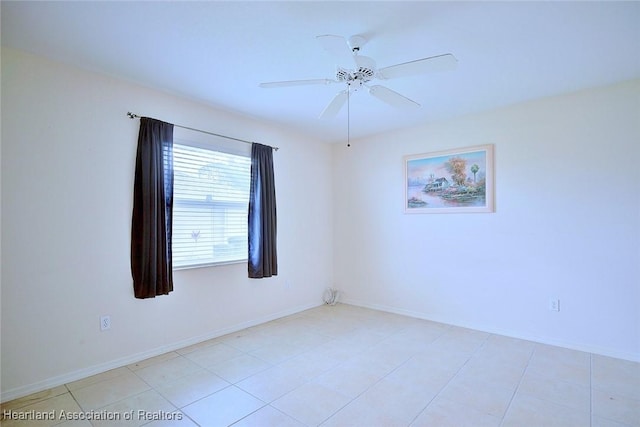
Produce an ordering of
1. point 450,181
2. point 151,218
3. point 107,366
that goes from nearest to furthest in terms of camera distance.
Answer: point 107,366, point 151,218, point 450,181

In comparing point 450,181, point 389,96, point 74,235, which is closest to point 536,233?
point 450,181

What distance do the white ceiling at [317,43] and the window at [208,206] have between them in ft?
2.11

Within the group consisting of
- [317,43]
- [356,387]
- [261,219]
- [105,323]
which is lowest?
[356,387]

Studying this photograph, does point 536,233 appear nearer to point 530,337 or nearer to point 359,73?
point 530,337

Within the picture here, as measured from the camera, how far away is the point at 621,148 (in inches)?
115

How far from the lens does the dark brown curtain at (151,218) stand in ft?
9.20

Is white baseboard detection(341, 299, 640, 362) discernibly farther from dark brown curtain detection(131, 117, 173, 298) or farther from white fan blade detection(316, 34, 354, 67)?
white fan blade detection(316, 34, 354, 67)

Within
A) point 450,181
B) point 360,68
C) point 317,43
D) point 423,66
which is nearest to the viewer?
point 423,66

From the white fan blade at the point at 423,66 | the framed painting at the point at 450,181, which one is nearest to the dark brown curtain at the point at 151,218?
the white fan blade at the point at 423,66

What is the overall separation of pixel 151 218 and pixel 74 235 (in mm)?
552

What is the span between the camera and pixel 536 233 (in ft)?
10.9

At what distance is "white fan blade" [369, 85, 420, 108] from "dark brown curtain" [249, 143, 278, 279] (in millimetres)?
1875

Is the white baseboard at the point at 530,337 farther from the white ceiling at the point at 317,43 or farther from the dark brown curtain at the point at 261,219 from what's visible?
the white ceiling at the point at 317,43

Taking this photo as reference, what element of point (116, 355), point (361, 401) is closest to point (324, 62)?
point (361, 401)
